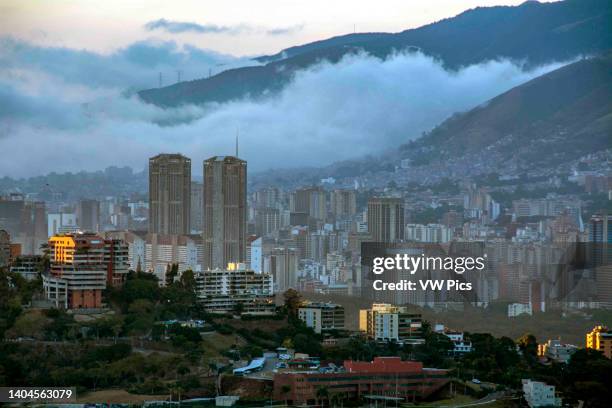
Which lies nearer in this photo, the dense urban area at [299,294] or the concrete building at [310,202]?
the dense urban area at [299,294]

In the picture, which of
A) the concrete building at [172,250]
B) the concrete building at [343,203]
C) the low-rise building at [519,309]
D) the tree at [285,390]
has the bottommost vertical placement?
the tree at [285,390]

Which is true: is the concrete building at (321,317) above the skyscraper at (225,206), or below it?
below

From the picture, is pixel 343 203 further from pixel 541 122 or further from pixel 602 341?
pixel 602 341

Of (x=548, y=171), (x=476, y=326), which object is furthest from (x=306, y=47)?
(x=476, y=326)

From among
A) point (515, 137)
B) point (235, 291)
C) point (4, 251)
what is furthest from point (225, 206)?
point (4, 251)

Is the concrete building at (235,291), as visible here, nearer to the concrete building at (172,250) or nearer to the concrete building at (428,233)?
the concrete building at (172,250)

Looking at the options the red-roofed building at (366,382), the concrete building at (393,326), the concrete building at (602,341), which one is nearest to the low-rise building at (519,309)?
the concrete building at (602,341)
